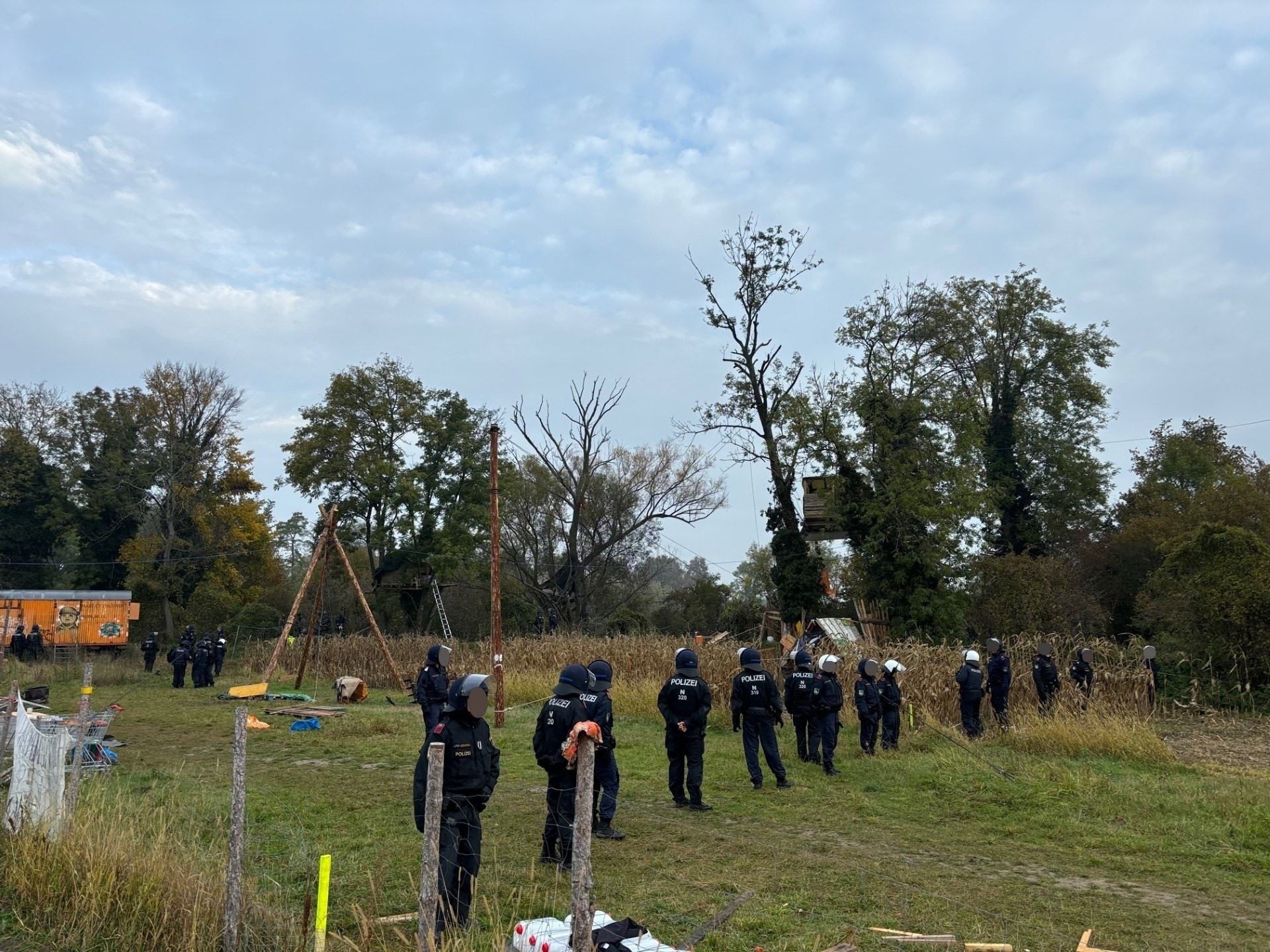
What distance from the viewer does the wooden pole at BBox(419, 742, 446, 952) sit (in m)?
4.49

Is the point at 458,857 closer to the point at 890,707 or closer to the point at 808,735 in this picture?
the point at 808,735

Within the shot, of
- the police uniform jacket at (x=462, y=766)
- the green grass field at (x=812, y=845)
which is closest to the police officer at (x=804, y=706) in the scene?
the green grass field at (x=812, y=845)

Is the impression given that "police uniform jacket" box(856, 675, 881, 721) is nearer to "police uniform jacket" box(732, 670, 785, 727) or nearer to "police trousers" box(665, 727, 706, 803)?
"police uniform jacket" box(732, 670, 785, 727)

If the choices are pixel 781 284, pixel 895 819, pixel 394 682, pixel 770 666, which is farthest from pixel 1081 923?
pixel 781 284

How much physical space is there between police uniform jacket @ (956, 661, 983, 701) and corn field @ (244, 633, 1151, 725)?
3.29ft

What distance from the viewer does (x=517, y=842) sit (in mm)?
8664

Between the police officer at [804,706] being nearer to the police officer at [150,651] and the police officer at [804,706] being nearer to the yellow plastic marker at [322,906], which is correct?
the yellow plastic marker at [322,906]

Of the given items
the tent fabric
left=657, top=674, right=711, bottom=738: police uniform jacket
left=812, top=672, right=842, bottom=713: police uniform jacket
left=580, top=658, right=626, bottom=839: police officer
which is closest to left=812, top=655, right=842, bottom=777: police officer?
left=812, top=672, right=842, bottom=713: police uniform jacket

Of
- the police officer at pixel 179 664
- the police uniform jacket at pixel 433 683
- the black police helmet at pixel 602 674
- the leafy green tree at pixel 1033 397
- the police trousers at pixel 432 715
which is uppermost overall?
the leafy green tree at pixel 1033 397

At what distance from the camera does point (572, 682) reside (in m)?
8.26

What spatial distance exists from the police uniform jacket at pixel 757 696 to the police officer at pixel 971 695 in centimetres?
555

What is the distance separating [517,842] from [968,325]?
36484mm

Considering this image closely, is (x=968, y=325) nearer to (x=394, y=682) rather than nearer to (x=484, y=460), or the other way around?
(x=484, y=460)

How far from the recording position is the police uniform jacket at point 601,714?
326 inches
